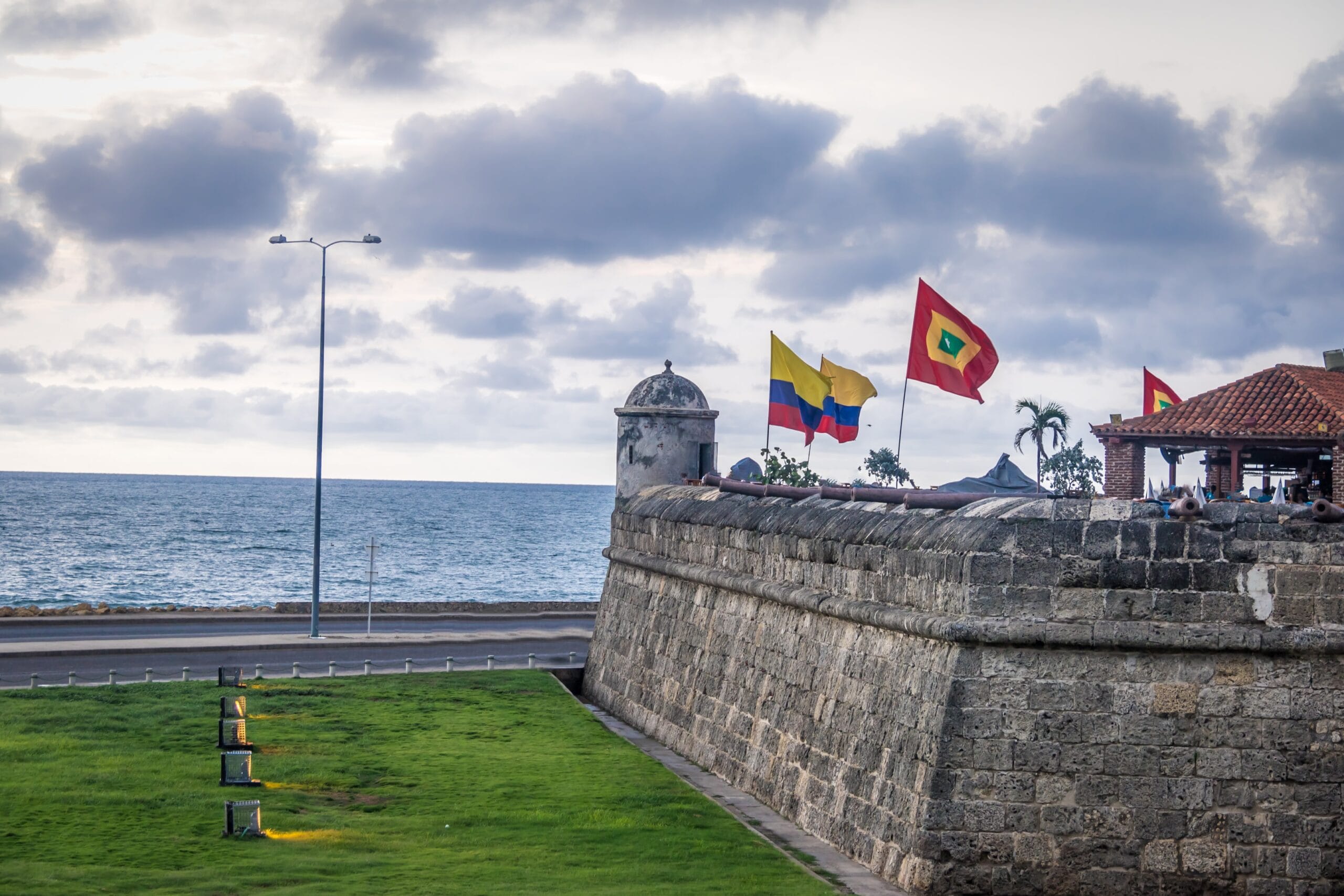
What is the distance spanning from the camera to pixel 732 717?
16484 mm

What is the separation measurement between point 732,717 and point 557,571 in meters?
63.6

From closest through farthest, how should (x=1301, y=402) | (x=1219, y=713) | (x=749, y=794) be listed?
(x=1219, y=713), (x=749, y=794), (x=1301, y=402)

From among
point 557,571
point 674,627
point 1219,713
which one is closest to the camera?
point 1219,713

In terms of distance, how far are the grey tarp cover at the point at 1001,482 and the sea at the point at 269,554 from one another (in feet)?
54.5

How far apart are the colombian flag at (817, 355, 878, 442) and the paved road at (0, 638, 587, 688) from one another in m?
7.56

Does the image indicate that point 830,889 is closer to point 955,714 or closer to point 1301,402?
point 955,714

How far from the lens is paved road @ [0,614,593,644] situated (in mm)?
30797

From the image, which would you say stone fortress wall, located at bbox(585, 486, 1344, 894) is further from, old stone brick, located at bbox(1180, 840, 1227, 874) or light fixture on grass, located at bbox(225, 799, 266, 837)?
light fixture on grass, located at bbox(225, 799, 266, 837)

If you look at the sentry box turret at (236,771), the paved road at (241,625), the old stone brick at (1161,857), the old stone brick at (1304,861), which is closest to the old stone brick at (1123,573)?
the old stone brick at (1161,857)

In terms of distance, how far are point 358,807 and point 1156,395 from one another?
62.3ft

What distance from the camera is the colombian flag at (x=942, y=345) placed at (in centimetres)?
1653

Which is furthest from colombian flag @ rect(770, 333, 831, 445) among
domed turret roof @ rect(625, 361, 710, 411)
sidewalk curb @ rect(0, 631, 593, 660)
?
sidewalk curb @ rect(0, 631, 593, 660)

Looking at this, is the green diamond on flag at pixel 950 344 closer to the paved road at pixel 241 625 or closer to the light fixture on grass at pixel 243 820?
the light fixture on grass at pixel 243 820

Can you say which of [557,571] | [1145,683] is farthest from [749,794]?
[557,571]
